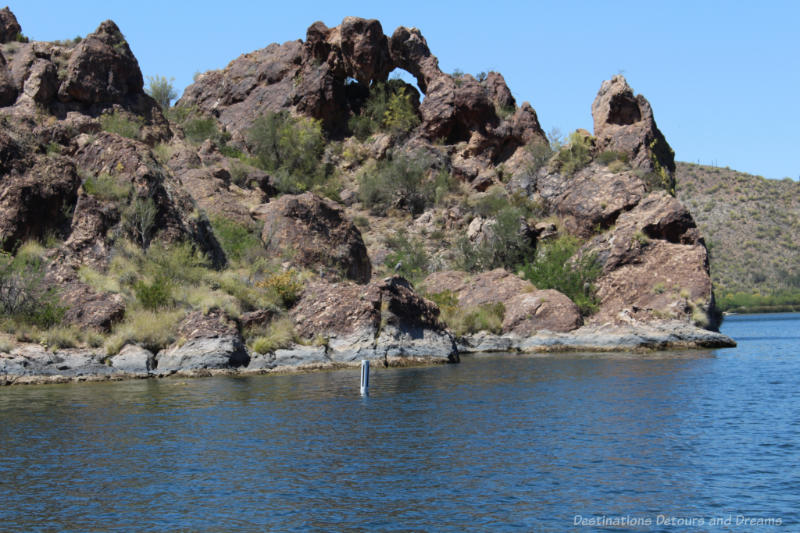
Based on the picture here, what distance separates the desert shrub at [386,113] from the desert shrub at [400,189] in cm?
650

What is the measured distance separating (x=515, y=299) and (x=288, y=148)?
2828 centimetres

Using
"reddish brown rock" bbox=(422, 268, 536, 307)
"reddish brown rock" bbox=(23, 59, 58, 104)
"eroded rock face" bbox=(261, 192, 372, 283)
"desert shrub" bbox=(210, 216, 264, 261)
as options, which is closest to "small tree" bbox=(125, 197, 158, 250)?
"desert shrub" bbox=(210, 216, 264, 261)

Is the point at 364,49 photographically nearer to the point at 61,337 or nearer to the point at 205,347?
the point at 205,347

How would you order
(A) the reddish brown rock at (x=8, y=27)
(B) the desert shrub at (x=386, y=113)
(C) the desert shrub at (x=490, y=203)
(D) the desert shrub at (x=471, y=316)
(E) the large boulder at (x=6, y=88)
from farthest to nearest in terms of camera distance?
(B) the desert shrub at (x=386, y=113) < (C) the desert shrub at (x=490, y=203) < (A) the reddish brown rock at (x=8, y=27) < (E) the large boulder at (x=6, y=88) < (D) the desert shrub at (x=471, y=316)

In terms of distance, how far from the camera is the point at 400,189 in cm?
6256

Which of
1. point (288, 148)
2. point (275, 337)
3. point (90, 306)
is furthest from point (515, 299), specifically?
point (288, 148)

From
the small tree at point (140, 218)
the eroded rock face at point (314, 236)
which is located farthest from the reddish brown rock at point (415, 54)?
the small tree at point (140, 218)

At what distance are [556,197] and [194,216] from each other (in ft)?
93.8

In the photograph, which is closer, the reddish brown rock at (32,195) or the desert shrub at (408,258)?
the reddish brown rock at (32,195)

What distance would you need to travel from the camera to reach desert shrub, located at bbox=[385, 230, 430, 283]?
2037 inches

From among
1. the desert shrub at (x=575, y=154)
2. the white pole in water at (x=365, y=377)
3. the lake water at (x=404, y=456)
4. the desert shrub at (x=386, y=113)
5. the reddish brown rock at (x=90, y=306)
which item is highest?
the desert shrub at (x=386, y=113)

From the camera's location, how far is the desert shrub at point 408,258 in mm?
51750

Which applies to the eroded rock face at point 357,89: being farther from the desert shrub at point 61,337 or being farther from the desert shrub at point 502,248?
the desert shrub at point 61,337

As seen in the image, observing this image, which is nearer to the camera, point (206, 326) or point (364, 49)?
point (206, 326)
